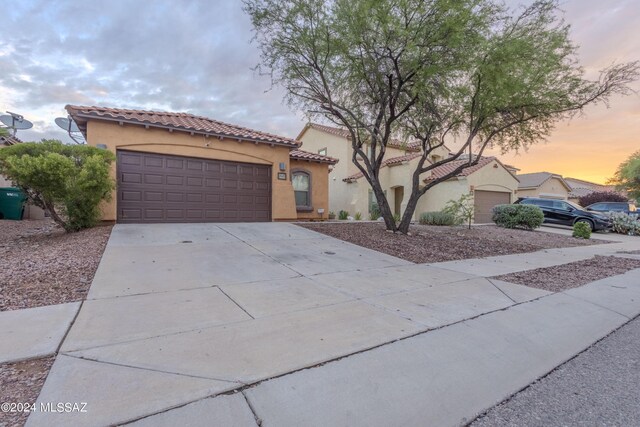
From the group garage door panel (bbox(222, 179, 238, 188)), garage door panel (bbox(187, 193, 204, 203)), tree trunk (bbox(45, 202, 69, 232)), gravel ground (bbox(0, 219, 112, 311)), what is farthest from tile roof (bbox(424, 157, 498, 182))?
tree trunk (bbox(45, 202, 69, 232))

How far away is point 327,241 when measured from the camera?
32.2 ft

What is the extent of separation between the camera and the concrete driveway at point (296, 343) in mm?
2416

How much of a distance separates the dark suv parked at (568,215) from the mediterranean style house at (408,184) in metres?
2.21

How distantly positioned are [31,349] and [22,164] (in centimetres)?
685

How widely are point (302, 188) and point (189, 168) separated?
5.55 meters

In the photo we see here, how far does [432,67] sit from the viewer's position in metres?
9.00

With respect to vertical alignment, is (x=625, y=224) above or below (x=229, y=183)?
below

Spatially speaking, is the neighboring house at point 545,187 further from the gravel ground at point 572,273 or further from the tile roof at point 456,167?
the gravel ground at point 572,273

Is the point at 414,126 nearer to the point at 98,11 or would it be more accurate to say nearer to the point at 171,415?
the point at 98,11

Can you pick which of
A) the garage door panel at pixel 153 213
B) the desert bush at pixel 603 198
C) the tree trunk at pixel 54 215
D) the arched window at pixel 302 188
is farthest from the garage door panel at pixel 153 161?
the desert bush at pixel 603 198

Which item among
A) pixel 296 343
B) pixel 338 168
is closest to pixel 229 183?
pixel 296 343

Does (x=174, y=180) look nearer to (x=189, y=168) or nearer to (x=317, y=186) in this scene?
(x=189, y=168)

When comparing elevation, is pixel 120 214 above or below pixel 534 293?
above

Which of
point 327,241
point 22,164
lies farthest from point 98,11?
point 327,241
